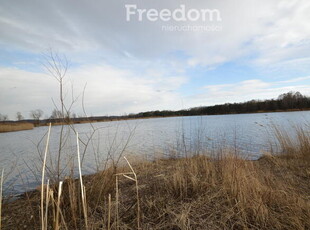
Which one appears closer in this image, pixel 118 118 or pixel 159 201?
pixel 159 201

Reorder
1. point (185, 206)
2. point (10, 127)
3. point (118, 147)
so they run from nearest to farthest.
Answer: point (185, 206), point (118, 147), point (10, 127)

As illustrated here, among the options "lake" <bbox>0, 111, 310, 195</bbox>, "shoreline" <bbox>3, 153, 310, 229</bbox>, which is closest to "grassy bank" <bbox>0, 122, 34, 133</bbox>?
"lake" <bbox>0, 111, 310, 195</bbox>

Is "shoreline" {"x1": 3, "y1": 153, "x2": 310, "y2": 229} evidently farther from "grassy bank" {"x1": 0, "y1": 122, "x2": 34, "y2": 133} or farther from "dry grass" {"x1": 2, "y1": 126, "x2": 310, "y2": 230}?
"grassy bank" {"x1": 0, "y1": 122, "x2": 34, "y2": 133}

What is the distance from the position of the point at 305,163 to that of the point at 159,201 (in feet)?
14.5

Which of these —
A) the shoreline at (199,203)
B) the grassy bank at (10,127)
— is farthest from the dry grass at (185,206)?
the grassy bank at (10,127)

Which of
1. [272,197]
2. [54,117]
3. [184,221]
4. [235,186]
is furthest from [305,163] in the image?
[54,117]

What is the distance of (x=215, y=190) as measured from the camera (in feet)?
8.12

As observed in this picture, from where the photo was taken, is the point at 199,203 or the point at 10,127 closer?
the point at 199,203

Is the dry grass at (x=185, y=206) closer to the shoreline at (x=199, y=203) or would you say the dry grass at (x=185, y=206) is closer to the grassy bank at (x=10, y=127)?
the shoreline at (x=199, y=203)

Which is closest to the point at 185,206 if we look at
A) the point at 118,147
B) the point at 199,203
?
the point at 199,203

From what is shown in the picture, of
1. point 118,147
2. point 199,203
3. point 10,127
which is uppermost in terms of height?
point 10,127

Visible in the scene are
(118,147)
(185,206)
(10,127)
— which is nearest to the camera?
(185,206)

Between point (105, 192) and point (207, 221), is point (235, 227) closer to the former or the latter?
point (207, 221)

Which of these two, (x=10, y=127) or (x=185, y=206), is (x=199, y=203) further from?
(x=10, y=127)
